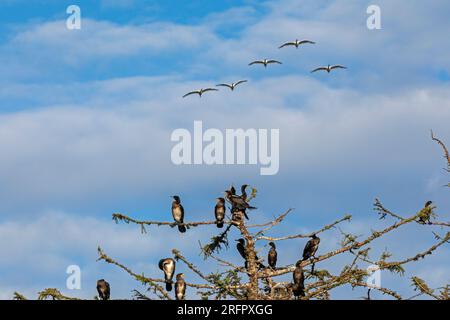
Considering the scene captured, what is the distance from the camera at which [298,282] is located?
20.5m

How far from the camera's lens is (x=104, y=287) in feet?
78.3

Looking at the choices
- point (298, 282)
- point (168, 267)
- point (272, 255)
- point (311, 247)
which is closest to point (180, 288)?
point (168, 267)

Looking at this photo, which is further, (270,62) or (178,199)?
(270,62)

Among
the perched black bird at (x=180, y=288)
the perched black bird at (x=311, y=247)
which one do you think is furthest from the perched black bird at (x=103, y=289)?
the perched black bird at (x=311, y=247)

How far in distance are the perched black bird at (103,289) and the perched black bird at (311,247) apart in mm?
4872

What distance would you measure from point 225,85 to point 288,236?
46774 mm

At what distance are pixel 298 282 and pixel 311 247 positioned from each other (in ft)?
6.91

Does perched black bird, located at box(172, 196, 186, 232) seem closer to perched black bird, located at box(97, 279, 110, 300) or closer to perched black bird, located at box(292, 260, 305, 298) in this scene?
perched black bird, located at box(97, 279, 110, 300)

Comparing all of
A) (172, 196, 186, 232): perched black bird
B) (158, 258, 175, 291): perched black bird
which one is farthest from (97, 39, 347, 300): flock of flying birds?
(172, 196, 186, 232): perched black bird

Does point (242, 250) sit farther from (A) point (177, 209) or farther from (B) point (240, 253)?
(A) point (177, 209)

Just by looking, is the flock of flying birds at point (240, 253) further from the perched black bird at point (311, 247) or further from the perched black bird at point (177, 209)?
the perched black bird at point (177, 209)
